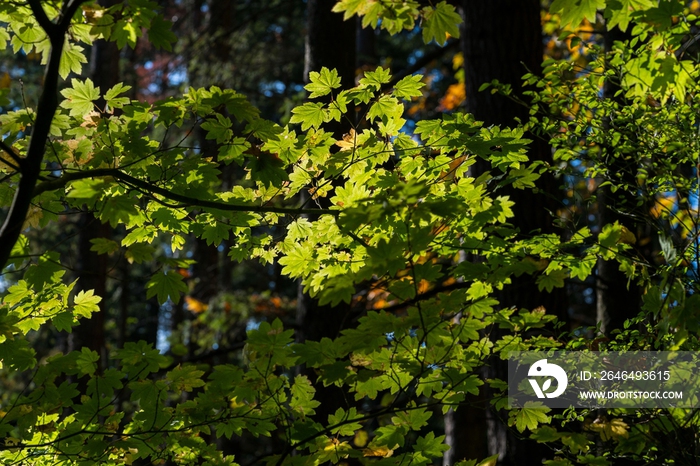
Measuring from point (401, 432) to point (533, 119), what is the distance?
1585 millimetres

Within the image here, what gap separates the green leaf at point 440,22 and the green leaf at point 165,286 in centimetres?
131

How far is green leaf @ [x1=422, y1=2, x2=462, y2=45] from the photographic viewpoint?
2.02m

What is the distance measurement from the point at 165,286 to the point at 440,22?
141 centimetres

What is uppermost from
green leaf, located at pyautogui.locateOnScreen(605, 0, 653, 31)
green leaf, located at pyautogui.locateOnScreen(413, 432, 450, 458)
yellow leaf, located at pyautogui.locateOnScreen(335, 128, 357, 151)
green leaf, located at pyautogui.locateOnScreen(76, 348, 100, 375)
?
green leaf, located at pyautogui.locateOnScreen(605, 0, 653, 31)

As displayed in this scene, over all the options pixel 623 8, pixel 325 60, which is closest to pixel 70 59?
pixel 623 8

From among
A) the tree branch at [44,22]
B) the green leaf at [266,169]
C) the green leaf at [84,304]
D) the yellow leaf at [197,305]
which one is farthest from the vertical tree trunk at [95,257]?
the tree branch at [44,22]

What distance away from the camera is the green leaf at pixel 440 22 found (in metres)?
2.02

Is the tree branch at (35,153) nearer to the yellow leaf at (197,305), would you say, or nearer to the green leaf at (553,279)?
the green leaf at (553,279)

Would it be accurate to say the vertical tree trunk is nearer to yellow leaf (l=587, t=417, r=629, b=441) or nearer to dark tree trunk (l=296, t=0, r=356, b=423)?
dark tree trunk (l=296, t=0, r=356, b=423)

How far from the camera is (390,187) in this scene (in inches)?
88.6

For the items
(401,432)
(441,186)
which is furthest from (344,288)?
(401,432)

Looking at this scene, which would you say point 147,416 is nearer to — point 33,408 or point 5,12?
point 33,408

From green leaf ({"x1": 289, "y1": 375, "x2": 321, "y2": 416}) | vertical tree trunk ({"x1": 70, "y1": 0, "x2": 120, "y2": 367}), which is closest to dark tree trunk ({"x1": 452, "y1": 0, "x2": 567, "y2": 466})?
green leaf ({"x1": 289, "y1": 375, "x2": 321, "y2": 416})

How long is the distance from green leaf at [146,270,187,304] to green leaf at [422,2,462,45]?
4.29 ft
